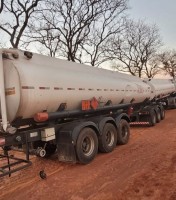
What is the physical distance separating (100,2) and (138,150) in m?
24.2

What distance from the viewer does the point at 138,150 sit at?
9.49m

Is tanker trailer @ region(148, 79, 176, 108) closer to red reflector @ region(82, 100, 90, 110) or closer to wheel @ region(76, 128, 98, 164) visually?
red reflector @ region(82, 100, 90, 110)

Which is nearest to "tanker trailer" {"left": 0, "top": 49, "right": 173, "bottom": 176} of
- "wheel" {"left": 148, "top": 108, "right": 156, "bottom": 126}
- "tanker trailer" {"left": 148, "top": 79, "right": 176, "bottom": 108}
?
"wheel" {"left": 148, "top": 108, "right": 156, "bottom": 126}

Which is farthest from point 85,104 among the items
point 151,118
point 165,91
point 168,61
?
point 168,61

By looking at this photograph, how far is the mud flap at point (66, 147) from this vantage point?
765 centimetres

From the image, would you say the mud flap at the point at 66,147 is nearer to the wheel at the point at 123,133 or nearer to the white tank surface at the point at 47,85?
the white tank surface at the point at 47,85

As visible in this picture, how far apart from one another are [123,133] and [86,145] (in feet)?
9.37

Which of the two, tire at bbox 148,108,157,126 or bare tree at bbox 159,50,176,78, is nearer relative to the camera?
tire at bbox 148,108,157,126

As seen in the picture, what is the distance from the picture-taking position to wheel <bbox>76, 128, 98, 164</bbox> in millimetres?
7777

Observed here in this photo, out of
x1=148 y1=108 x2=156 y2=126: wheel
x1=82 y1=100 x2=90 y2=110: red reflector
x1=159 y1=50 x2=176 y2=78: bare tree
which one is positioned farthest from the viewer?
x1=159 y1=50 x2=176 y2=78: bare tree

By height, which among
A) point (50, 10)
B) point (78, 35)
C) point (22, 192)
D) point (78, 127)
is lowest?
point (22, 192)

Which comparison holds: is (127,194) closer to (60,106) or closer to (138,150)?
(60,106)

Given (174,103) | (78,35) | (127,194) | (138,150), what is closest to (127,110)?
(138,150)

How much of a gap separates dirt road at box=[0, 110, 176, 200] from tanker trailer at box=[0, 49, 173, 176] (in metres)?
0.50
